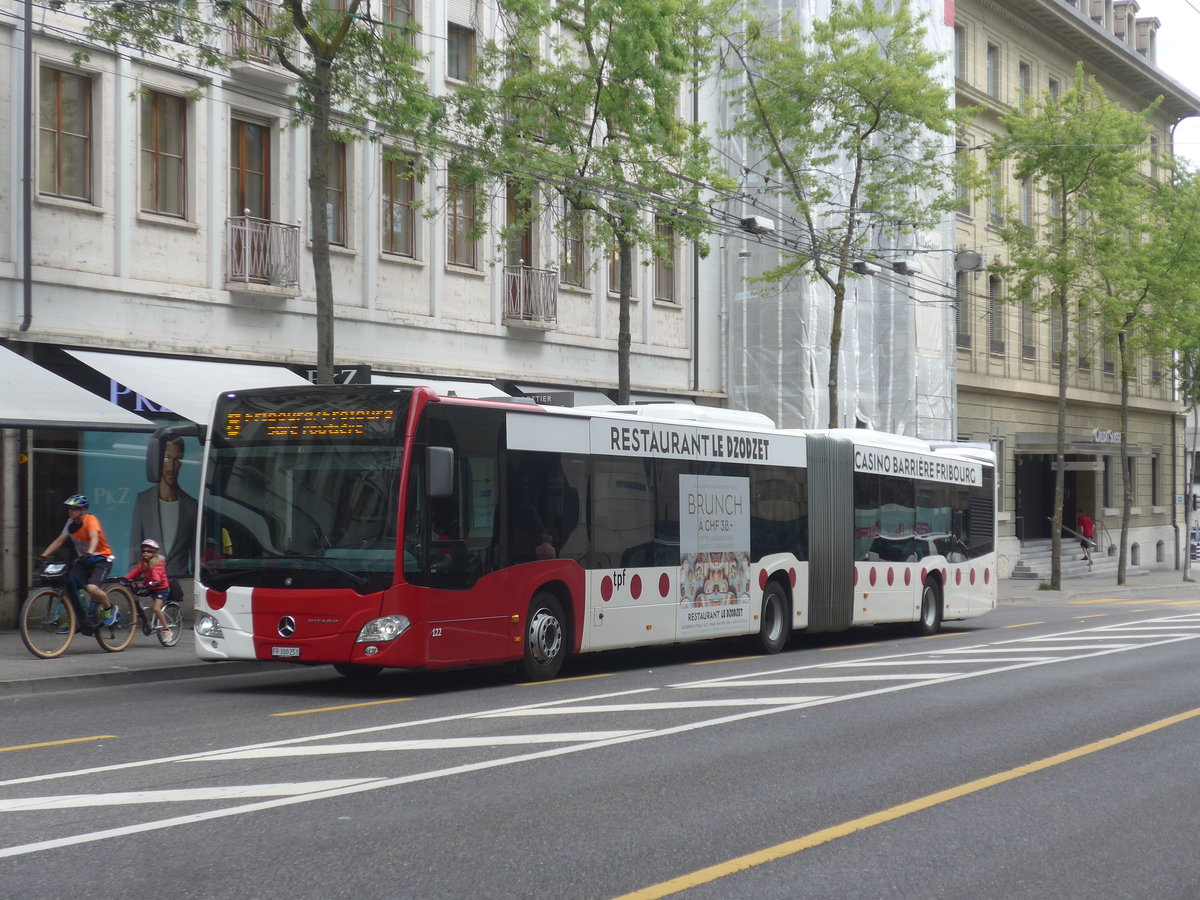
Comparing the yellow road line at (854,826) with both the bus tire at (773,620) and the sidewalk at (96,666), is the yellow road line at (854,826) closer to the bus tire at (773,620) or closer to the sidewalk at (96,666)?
the bus tire at (773,620)

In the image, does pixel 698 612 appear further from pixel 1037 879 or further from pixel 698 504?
pixel 1037 879

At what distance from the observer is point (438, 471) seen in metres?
13.6

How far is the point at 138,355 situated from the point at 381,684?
8496 millimetres

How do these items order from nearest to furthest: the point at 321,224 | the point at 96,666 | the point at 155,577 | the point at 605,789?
the point at 605,789 < the point at 96,666 < the point at 155,577 < the point at 321,224

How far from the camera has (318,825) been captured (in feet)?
24.8

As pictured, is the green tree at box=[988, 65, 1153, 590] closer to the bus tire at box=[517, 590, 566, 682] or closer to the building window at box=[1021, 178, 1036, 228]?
the building window at box=[1021, 178, 1036, 228]

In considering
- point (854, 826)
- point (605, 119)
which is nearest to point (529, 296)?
point (605, 119)

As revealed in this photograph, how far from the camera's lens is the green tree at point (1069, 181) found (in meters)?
39.7

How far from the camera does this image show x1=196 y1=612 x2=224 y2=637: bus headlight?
14156 millimetres

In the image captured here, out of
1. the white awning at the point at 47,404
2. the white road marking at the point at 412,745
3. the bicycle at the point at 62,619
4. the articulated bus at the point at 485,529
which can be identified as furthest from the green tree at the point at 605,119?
the white road marking at the point at 412,745

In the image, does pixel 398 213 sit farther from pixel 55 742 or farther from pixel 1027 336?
pixel 1027 336

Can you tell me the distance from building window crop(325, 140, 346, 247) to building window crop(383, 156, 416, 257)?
2.58 feet

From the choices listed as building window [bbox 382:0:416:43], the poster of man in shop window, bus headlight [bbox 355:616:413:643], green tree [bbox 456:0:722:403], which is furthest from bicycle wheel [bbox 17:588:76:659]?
building window [bbox 382:0:416:43]

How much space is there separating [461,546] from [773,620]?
6897mm
